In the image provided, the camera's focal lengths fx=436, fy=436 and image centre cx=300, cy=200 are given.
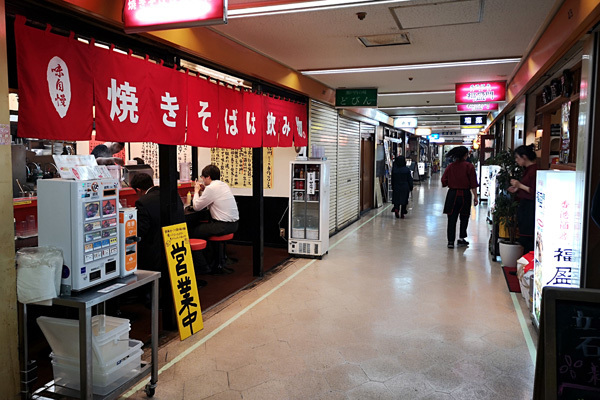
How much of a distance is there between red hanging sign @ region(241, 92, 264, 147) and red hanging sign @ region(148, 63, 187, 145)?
1385 millimetres

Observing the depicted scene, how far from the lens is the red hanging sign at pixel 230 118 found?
17.0ft

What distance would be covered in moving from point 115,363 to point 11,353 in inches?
25.6

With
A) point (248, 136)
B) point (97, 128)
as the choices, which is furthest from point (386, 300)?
point (97, 128)

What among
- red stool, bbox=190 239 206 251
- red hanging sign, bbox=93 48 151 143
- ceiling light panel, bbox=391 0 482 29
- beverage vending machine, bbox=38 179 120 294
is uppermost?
ceiling light panel, bbox=391 0 482 29

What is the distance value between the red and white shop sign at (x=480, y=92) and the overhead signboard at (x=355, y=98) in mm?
1766

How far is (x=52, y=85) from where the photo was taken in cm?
304

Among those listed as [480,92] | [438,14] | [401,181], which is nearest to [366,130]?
[401,181]

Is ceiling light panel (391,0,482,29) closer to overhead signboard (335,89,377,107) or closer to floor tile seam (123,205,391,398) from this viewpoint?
floor tile seam (123,205,391,398)

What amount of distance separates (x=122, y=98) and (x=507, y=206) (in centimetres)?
572

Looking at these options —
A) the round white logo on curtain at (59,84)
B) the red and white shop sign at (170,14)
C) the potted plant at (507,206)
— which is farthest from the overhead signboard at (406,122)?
the round white logo on curtain at (59,84)

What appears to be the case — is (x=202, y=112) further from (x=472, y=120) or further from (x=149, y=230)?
(x=472, y=120)

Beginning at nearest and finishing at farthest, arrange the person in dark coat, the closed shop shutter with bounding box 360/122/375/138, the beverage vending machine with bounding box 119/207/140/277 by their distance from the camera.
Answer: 1. the beverage vending machine with bounding box 119/207/140/277
2. the person in dark coat
3. the closed shop shutter with bounding box 360/122/375/138

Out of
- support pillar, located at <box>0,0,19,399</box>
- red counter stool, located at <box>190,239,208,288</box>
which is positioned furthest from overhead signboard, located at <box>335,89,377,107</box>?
support pillar, located at <box>0,0,19,399</box>

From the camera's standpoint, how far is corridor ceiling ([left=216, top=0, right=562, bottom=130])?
14.5 feet
